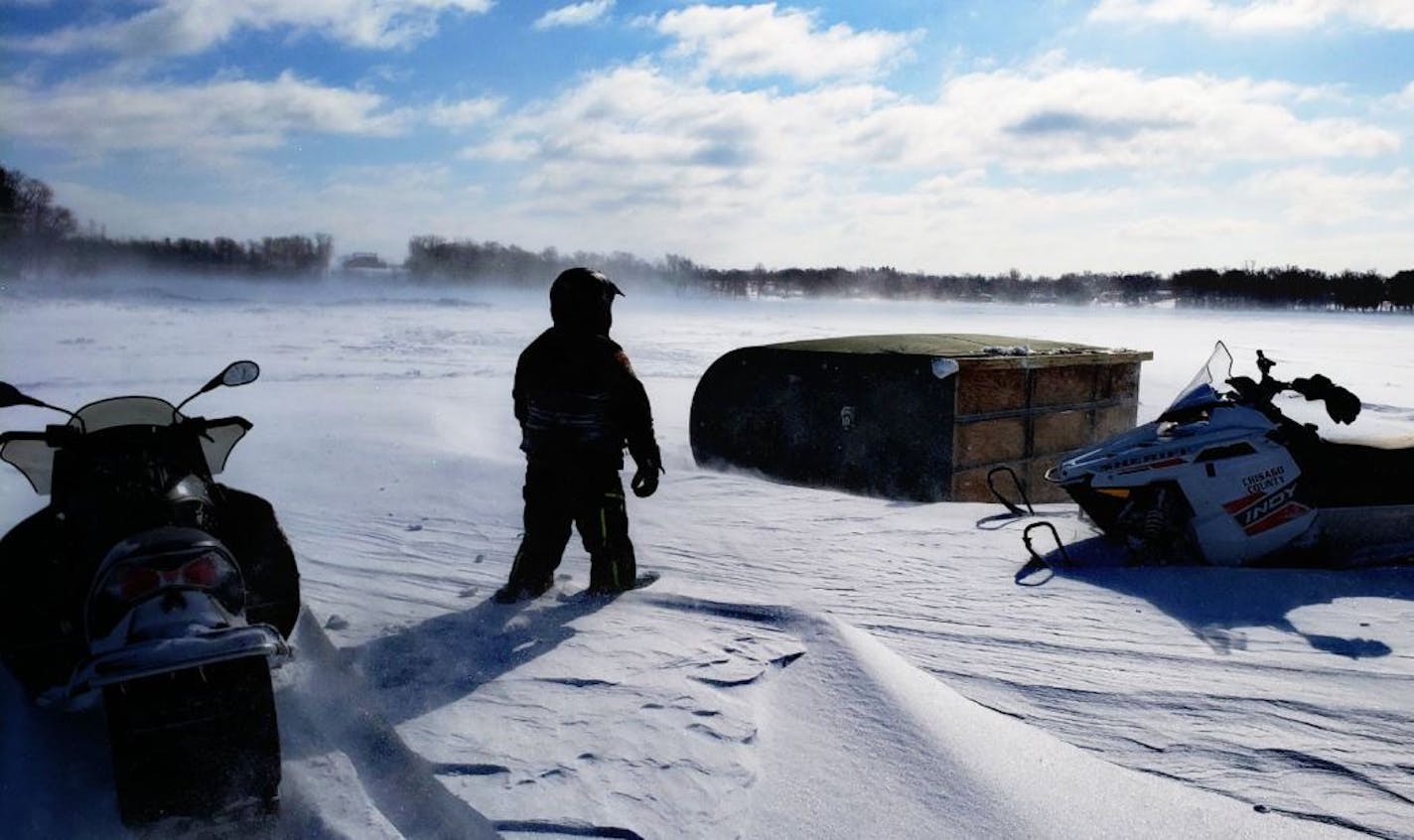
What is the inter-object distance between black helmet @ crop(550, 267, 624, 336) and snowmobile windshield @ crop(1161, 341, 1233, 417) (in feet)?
11.2

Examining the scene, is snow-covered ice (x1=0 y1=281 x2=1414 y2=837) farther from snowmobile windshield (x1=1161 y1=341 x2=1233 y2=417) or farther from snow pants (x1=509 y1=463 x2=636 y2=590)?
snowmobile windshield (x1=1161 y1=341 x2=1233 y2=417)

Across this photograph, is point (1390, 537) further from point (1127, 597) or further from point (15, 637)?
point (15, 637)

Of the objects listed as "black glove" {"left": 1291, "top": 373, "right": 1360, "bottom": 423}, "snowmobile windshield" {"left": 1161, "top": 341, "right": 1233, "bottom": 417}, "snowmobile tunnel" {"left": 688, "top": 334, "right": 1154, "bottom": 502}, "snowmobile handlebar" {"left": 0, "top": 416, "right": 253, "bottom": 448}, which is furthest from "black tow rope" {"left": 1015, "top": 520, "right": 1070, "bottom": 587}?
"snowmobile handlebar" {"left": 0, "top": 416, "right": 253, "bottom": 448}

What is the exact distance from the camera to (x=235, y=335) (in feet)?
72.7

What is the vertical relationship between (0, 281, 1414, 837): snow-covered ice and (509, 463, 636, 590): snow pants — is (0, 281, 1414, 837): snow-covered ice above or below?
below

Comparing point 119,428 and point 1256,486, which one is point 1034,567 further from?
point 119,428

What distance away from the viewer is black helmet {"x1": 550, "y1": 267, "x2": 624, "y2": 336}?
424cm

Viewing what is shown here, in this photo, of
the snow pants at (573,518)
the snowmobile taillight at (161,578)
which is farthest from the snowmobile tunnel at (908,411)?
the snowmobile taillight at (161,578)

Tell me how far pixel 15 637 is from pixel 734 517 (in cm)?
436

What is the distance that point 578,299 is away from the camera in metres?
4.24

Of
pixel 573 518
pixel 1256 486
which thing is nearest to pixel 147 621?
pixel 573 518

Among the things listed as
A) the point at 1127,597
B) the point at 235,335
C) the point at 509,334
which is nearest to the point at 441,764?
the point at 1127,597

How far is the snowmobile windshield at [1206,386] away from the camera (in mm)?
5043

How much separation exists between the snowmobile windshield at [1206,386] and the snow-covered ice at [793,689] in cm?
100
